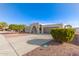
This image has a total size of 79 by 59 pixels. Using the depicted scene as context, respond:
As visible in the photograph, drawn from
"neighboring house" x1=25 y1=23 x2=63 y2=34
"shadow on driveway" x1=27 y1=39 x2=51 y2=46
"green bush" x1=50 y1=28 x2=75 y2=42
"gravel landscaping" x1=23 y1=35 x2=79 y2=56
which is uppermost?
"neighboring house" x1=25 y1=23 x2=63 y2=34

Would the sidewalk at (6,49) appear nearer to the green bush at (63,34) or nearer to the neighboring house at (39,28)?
the neighboring house at (39,28)

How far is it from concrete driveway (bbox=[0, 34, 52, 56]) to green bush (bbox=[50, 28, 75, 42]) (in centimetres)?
13

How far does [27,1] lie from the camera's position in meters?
6.12

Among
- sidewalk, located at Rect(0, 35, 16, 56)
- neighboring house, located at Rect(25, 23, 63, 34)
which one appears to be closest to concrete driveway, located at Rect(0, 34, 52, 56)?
sidewalk, located at Rect(0, 35, 16, 56)

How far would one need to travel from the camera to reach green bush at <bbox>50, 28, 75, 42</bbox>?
620 centimetres

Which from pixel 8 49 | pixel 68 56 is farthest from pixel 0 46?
pixel 68 56

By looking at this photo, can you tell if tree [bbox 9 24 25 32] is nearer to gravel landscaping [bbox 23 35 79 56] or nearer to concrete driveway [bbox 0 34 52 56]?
concrete driveway [bbox 0 34 52 56]

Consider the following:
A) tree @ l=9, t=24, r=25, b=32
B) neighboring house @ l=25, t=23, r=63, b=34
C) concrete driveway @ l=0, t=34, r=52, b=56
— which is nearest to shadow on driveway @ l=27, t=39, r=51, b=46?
concrete driveway @ l=0, t=34, r=52, b=56

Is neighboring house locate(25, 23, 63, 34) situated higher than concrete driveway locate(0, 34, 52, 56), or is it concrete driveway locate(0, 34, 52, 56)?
neighboring house locate(25, 23, 63, 34)

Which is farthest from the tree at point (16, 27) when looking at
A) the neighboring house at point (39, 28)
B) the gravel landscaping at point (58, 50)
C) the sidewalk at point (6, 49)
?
the gravel landscaping at point (58, 50)

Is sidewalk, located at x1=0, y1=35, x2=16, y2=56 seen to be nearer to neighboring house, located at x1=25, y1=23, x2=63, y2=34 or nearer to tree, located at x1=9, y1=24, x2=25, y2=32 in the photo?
tree, located at x1=9, y1=24, x2=25, y2=32

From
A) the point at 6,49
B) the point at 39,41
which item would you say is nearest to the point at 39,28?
the point at 39,41

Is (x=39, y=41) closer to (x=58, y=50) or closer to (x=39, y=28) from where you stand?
(x=39, y=28)

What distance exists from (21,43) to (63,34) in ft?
2.80
